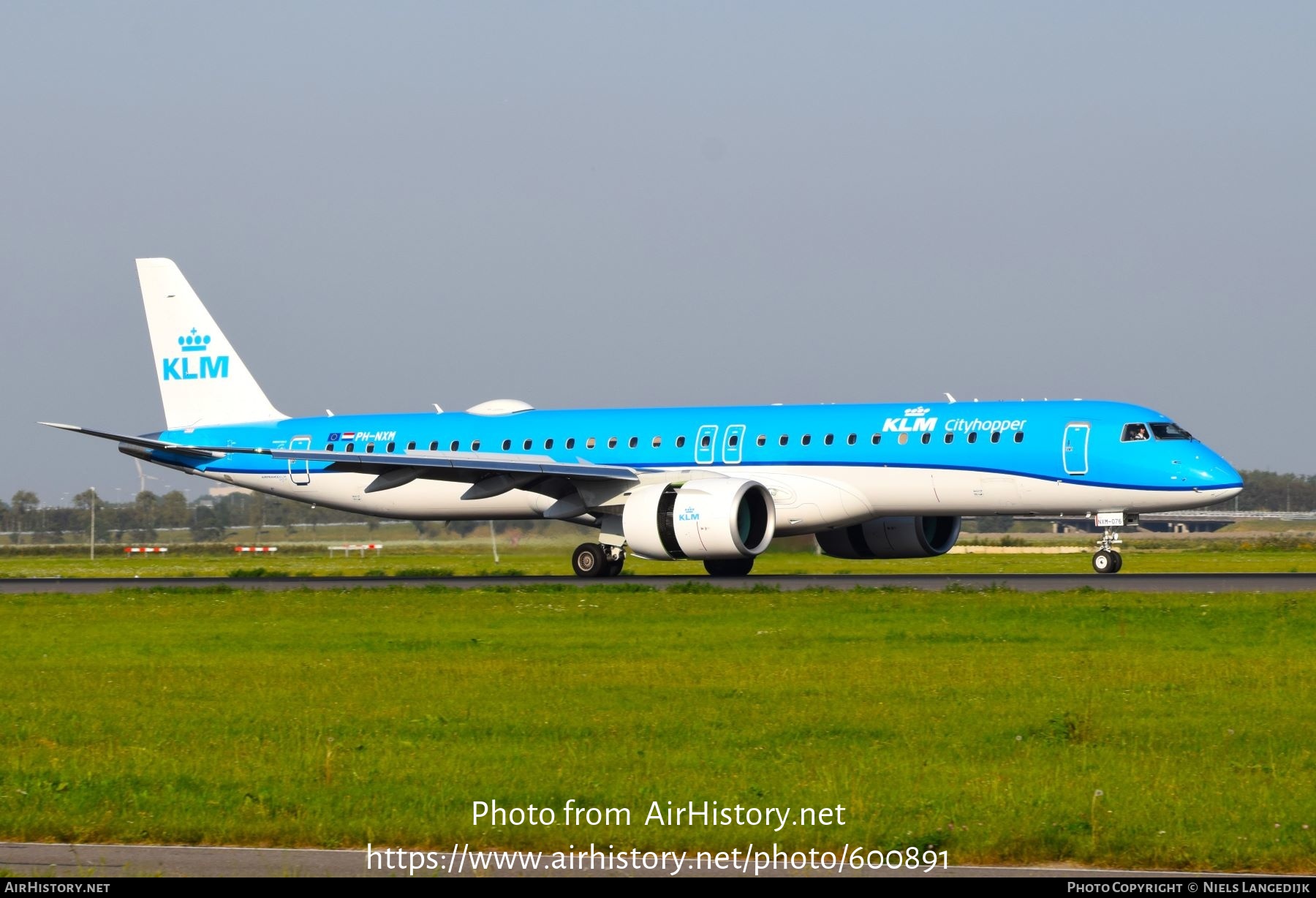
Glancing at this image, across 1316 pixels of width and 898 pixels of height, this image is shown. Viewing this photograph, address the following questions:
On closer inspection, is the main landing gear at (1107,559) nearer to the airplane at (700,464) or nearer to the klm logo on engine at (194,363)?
the airplane at (700,464)

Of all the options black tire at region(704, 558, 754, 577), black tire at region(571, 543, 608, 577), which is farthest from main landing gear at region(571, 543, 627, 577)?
black tire at region(704, 558, 754, 577)

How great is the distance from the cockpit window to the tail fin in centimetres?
2433

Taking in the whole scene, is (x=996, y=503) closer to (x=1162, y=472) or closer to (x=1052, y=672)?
(x=1162, y=472)

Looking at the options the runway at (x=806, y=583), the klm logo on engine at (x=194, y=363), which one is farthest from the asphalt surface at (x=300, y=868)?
the klm logo on engine at (x=194, y=363)

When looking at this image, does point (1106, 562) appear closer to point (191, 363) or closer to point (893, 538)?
point (893, 538)

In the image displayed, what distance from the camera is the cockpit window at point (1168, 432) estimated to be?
3584 cm

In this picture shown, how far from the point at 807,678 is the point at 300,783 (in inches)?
284

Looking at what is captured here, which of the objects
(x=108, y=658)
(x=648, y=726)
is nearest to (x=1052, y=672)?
(x=648, y=726)

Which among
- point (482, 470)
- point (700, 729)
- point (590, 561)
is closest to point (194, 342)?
point (482, 470)

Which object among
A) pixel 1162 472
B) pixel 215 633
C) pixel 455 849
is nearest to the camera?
pixel 455 849

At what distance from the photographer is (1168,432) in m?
35.9

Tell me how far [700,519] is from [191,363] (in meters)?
18.9

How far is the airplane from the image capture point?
118 feet

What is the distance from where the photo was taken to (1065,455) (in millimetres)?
35781
